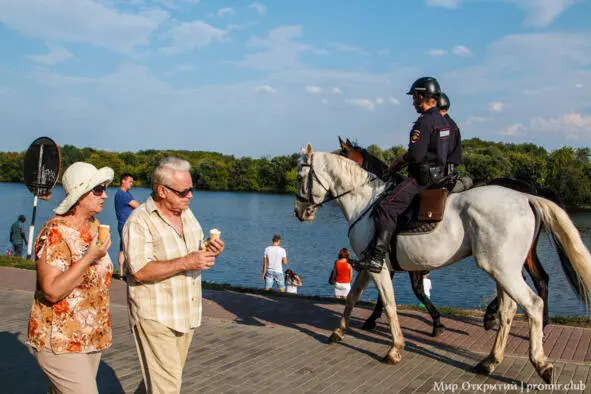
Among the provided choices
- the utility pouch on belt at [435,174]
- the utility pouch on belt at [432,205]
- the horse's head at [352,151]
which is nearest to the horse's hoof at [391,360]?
the utility pouch on belt at [432,205]

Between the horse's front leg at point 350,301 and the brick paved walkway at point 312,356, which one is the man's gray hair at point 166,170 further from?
the horse's front leg at point 350,301

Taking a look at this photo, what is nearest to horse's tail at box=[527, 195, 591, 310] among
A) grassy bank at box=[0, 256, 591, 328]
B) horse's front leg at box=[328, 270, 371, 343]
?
horse's front leg at box=[328, 270, 371, 343]

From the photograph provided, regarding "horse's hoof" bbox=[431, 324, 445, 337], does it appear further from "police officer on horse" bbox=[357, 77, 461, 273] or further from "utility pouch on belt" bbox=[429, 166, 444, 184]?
"utility pouch on belt" bbox=[429, 166, 444, 184]

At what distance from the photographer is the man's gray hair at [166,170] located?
3.91 metres

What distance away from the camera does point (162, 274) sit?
3.73 metres

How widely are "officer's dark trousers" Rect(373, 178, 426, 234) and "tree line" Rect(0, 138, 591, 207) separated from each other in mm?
25870

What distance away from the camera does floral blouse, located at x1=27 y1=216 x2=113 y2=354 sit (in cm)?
361

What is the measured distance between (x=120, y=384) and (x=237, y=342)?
202 cm

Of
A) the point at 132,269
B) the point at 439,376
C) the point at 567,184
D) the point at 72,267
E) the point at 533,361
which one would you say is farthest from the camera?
the point at 567,184

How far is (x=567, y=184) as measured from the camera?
2343 inches

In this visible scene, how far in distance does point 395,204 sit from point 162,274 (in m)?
3.60

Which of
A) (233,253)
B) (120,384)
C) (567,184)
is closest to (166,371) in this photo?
(120,384)

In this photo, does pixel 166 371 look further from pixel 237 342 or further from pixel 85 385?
pixel 237 342

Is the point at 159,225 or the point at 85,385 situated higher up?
the point at 159,225
